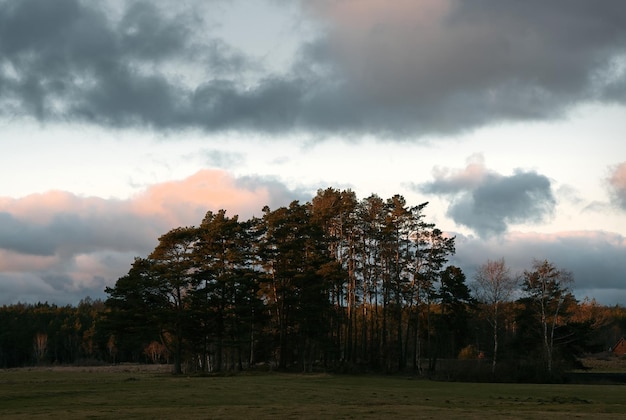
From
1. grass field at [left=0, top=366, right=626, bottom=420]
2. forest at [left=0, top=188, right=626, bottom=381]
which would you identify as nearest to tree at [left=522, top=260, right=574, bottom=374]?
forest at [left=0, top=188, right=626, bottom=381]

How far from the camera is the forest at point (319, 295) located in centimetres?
7119

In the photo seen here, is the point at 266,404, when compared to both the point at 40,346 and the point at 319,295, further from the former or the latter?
the point at 40,346

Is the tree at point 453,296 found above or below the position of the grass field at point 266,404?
above

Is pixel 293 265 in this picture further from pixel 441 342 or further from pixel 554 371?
pixel 441 342

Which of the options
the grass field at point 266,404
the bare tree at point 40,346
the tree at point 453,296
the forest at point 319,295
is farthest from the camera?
the bare tree at point 40,346

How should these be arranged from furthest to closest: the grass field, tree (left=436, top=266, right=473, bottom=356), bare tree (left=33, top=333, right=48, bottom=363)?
bare tree (left=33, top=333, right=48, bottom=363)
tree (left=436, top=266, right=473, bottom=356)
the grass field

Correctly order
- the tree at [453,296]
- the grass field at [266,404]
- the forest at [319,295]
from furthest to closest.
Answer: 1. the tree at [453,296]
2. the forest at [319,295]
3. the grass field at [266,404]

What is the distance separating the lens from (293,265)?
76875 mm

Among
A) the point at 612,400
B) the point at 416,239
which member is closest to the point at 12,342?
the point at 416,239

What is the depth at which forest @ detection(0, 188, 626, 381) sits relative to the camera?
7119 centimetres

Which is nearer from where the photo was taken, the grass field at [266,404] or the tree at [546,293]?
the grass field at [266,404]

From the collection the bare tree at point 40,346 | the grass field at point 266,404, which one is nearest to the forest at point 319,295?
the grass field at point 266,404

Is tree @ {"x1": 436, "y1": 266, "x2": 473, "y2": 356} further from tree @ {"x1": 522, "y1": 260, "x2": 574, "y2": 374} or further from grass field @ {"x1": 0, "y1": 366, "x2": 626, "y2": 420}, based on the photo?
grass field @ {"x1": 0, "y1": 366, "x2": 626, "y2": 420}

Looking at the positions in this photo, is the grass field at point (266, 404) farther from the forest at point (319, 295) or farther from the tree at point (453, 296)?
the tree at point (453, 296)
